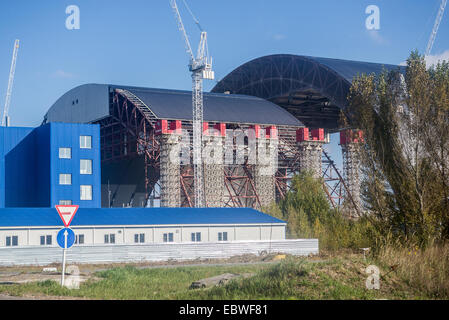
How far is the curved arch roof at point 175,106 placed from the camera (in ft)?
244

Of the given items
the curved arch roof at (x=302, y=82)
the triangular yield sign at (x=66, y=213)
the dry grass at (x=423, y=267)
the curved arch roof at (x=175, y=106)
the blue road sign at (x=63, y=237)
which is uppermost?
the curved arch roof at (x=302, y=82)

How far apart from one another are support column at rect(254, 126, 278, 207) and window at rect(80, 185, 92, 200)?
71.4ft

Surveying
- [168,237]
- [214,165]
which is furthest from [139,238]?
[214,165]

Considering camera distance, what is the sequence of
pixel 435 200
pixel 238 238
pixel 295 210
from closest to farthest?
pixel 435 200 < pixel 238 238 < pixel 295 210

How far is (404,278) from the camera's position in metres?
22.6

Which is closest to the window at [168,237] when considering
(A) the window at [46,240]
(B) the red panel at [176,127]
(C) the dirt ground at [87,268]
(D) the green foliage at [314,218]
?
(C) the dirt ground at [87,268]

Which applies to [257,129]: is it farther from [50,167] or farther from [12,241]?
[12,241]

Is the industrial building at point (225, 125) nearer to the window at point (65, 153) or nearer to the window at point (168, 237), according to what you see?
the window at point (65, 153)

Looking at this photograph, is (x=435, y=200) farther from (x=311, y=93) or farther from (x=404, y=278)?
(x=311, y=93)

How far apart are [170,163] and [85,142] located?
32.2 feet

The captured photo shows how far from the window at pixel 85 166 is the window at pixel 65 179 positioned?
1495 mm

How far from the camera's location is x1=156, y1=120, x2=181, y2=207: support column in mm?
71181
